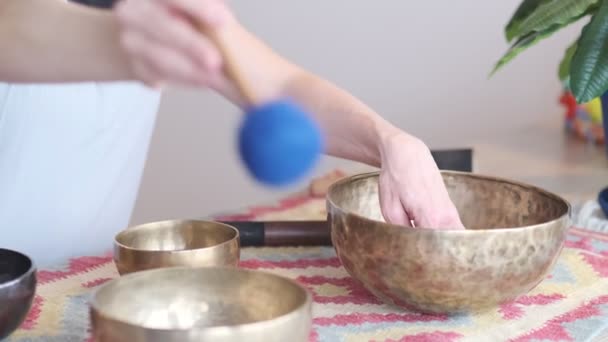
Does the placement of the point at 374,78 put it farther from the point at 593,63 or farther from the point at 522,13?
the point at 593,63

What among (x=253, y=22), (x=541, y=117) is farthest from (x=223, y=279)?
(x=541, y=117)

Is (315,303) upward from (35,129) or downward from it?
downward

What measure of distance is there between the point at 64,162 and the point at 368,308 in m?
0.51

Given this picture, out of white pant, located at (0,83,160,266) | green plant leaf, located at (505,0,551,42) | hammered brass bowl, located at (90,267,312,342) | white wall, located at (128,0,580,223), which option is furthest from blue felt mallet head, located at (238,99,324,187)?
white wall, located at (128,0,580,223)

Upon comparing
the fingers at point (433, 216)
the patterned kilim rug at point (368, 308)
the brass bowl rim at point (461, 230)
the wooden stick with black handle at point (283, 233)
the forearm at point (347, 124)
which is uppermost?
the forearm at point (347, 124)

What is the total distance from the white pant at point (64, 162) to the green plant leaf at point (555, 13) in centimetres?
51

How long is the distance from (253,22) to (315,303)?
1252mm

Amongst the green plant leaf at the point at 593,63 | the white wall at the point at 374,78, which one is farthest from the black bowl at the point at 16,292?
the white wall at the point at 374,78

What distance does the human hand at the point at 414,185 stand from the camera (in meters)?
0.76

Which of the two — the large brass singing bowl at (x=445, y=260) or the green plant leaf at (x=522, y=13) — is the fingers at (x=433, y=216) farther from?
the green plant leaf at (x=522, y=13)

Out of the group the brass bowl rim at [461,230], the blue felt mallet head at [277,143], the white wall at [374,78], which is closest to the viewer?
the blue felt mallet head at [277,143]

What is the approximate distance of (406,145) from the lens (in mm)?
762

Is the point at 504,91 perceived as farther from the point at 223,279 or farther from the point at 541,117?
the point at 223,279

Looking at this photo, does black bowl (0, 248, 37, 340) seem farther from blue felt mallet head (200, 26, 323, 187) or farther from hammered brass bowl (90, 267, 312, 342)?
blue felt mallet head (200, 26, 323, 187)
